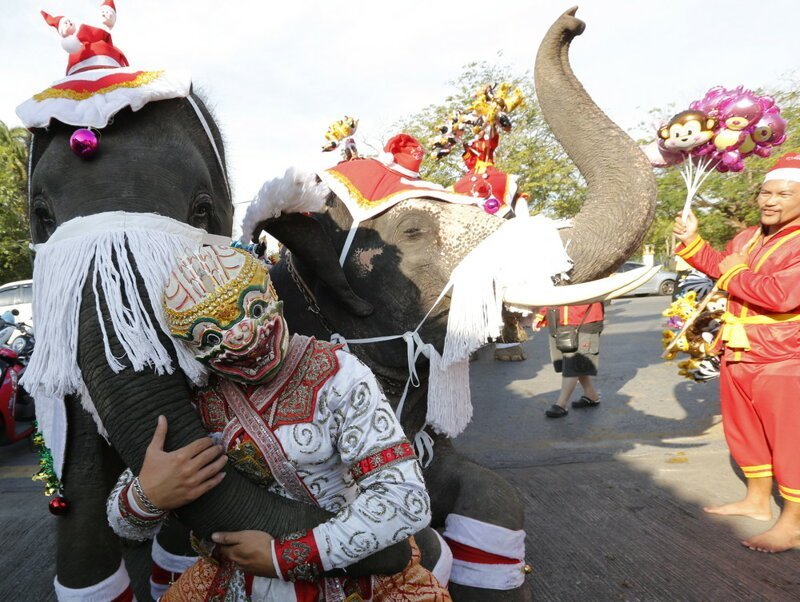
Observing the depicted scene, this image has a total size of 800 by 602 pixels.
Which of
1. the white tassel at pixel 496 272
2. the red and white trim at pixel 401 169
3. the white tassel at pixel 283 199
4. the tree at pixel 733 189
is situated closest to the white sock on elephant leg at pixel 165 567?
the white tassel at pixel 283 199

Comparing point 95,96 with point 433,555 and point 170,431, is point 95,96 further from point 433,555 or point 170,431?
point 433,555

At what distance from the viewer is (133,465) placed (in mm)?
1226

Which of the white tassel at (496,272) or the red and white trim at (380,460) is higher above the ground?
the white tassel at (496,272)

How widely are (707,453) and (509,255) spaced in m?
3.30

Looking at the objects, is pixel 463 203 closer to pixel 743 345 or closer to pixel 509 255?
pixel 509 255

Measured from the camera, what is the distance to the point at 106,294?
1.28 m

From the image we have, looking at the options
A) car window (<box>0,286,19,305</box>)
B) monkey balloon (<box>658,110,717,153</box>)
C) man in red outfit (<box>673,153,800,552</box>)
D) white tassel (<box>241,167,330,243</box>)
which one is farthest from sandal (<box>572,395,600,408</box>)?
car window (<box>0,286,19,305</box>)

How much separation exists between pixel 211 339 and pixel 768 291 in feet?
9.21

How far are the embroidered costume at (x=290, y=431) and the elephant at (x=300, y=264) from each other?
0.07 meters

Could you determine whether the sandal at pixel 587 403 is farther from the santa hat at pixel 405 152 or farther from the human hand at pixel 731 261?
the santa hat at pixel 405 152

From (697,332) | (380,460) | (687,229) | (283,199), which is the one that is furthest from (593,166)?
(697,332)

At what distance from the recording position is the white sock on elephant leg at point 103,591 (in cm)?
170

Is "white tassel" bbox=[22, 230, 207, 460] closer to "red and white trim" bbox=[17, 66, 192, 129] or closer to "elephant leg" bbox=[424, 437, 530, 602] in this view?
→ "red and white trim" bbox=[17, 66, 192, 129]

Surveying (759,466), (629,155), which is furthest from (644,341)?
(629,155)
